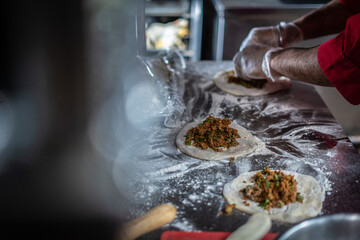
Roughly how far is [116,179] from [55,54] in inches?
39.7

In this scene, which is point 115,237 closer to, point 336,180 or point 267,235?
point 267,235

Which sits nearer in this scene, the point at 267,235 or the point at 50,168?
the point at 50,168

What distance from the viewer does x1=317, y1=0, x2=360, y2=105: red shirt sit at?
1538 millimetres

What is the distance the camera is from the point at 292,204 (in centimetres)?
129

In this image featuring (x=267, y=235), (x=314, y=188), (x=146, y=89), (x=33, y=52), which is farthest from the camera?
(x=146, y=89)

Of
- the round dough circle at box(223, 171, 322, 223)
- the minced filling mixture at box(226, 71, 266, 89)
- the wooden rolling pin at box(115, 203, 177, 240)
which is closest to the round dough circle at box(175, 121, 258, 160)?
the round dough circle at box(223, 171, 322, 223)

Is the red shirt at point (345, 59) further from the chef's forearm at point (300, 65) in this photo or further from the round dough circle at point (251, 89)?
the round dough circle at point (251, 89)

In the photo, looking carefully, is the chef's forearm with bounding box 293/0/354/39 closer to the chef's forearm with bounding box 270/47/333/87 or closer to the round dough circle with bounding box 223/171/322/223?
the chef's forearm with bounding box 270/47/333/87

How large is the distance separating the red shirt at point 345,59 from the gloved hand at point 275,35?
0.75 metres

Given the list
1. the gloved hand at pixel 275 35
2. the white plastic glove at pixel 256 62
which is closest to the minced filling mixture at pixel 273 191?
the white plastic glove at pixel 256 62

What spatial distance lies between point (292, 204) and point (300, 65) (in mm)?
915

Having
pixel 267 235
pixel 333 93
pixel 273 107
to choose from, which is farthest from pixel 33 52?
pixel 333 93

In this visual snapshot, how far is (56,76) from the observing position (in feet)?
1.75

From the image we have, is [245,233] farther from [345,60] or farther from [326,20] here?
[326,20]
